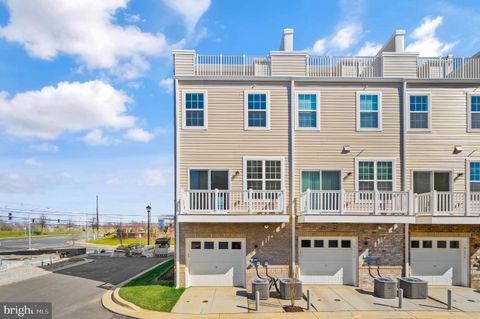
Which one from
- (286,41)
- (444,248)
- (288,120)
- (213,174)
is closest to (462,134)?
(444,248)

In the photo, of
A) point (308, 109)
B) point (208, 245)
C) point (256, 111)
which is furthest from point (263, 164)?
point (208, 245)

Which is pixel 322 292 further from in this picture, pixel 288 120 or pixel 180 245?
pixel 288 120

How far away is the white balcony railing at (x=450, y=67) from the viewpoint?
491 inches

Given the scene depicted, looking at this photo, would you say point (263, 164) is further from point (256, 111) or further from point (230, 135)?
point (256, 111)

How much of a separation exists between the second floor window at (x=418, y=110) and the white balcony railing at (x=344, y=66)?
189cm

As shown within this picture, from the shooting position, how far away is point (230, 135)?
472 inches

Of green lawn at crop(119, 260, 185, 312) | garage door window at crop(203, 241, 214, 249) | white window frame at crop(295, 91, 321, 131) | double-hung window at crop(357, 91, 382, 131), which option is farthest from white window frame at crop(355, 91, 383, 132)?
green lawn at crop(119, 260, 185, 312)

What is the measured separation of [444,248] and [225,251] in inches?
363

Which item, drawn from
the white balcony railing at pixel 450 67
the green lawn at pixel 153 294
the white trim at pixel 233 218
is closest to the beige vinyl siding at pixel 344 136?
the white trim at pixel 233 218

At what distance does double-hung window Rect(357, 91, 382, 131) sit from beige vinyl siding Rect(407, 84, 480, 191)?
1436mm

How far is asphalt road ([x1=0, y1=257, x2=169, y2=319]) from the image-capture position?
9.62 meters

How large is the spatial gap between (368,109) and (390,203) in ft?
13.2

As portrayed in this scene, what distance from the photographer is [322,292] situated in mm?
10922

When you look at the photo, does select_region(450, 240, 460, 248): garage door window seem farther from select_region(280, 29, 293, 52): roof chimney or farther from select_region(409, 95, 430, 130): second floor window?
select_region(280, 29, 293, 52): roof chimney
